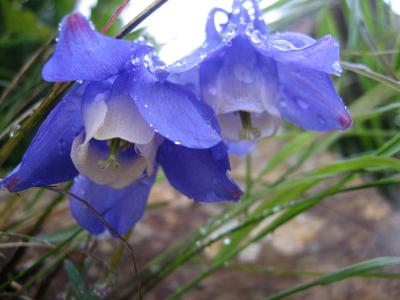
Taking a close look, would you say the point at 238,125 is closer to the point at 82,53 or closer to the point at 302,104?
the point at 302,104

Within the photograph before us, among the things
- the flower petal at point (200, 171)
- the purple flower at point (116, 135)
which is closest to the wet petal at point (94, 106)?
the purple flower at point (116, 135)

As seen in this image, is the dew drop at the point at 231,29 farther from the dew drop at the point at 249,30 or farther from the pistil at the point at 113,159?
the pistil at the point at 113,159

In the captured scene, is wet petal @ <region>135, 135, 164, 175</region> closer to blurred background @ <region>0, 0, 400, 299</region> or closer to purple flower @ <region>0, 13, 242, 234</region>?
purple flower @ <region>0, 13, 242, 234</region>

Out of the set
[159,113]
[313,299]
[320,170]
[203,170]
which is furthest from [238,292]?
[159,113]

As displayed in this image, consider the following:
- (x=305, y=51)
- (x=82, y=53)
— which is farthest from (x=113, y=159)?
(x=305, y=51)

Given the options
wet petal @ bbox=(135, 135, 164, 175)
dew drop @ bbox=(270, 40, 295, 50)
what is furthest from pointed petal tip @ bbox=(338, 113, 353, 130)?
wet petal @ bbox=(135, 135, 164, 175)

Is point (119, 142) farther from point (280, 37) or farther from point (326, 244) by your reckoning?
point (326, 244)
